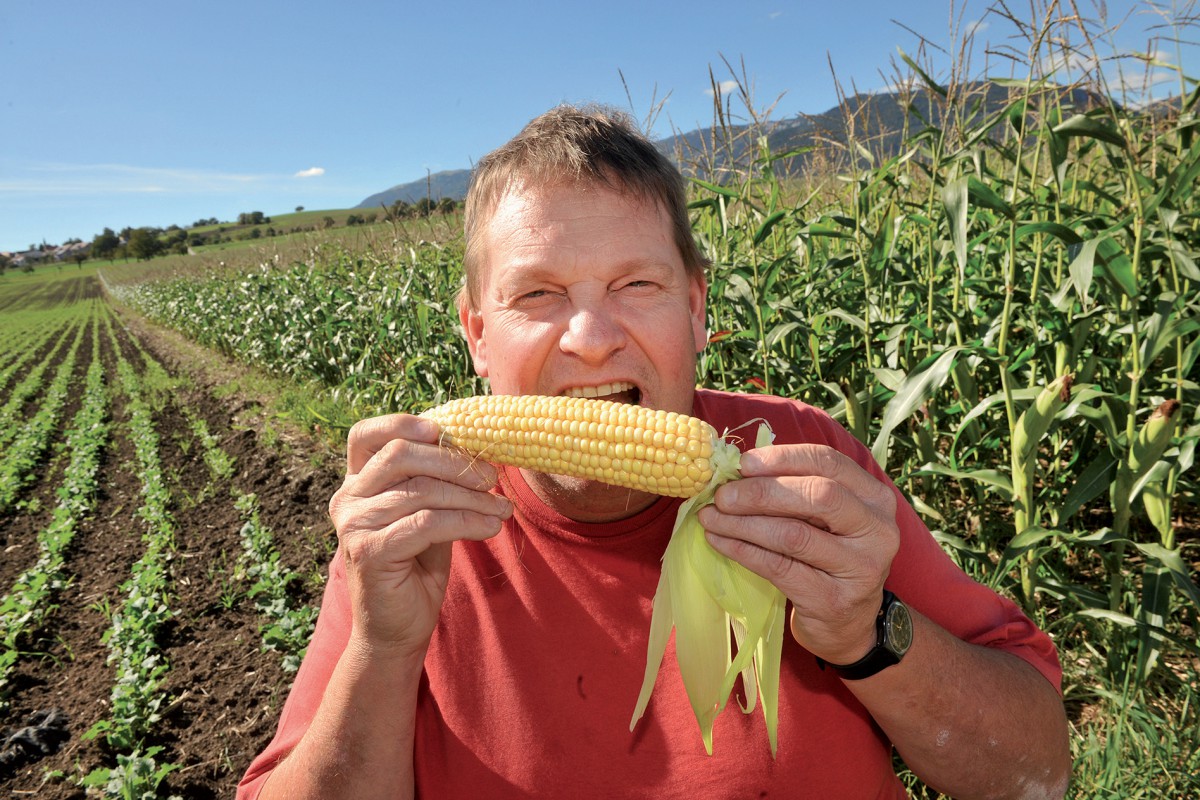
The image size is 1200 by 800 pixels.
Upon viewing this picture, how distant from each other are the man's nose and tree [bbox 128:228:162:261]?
111m

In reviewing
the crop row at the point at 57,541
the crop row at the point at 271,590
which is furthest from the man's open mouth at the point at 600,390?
the crop row at the point at 57,541

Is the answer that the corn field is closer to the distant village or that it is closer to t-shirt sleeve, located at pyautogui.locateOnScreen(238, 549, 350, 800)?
t-shirt sleeve, located at pyautogui.locateOnScreen(238, 549, 350, 800)

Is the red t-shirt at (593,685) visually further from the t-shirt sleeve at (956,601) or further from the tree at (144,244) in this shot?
the tree at (144,244)

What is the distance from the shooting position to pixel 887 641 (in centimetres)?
137

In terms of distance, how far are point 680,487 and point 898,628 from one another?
51 cm

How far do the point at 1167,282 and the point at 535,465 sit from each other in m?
3.90

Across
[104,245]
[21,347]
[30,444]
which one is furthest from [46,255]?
[30,444]

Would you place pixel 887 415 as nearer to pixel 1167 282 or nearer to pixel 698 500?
pixel 698 500

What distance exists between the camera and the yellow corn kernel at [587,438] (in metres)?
1.38

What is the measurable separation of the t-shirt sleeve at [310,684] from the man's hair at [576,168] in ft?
2.86

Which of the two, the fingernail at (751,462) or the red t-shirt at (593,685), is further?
the red t-shirt at (593,685)

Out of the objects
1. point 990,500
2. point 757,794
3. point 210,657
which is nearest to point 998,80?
point 990,500

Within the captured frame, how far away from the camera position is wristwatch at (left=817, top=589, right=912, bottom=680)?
1367 millimetres

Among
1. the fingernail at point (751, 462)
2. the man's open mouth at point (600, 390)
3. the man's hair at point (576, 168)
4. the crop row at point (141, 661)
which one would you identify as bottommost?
the crop row at point (141, 661)
